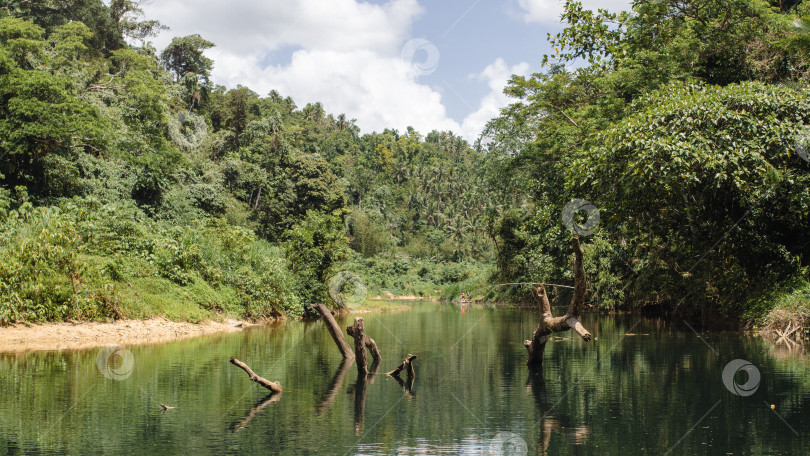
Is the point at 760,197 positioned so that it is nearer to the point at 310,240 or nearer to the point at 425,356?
the point at 425,356

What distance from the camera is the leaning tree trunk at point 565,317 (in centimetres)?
1153

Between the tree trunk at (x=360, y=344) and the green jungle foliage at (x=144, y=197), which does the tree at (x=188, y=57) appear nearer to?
the green jungle foliage at (x=144, y=197)

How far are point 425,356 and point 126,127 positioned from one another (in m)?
24.6

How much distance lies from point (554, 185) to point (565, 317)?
13907mm

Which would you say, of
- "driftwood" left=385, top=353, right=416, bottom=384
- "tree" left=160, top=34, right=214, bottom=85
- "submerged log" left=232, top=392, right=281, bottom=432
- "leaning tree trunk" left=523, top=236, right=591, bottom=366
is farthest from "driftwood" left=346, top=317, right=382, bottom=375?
"tree" left=160, top=34, right=214, bottom=85

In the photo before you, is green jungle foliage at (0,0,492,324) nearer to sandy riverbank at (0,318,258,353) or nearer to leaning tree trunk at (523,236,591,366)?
sandy riverbank at (0,318,258,353)

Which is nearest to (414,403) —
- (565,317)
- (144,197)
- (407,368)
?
(407,368)

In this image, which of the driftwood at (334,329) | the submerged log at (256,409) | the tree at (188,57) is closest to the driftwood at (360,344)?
the driftwood at (334,329)

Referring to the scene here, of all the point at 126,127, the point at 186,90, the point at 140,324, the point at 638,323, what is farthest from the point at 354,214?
the point at 140,324

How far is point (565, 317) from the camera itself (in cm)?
1177

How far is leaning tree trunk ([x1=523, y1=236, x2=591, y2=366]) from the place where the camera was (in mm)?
11534

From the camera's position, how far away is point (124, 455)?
686cm

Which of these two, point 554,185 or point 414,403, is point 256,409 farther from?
point 554,185

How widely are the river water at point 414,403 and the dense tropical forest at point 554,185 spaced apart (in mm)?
3192
